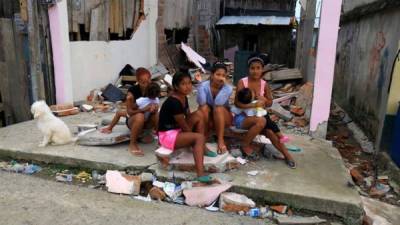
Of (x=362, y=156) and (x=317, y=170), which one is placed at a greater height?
(x=317, y=170)

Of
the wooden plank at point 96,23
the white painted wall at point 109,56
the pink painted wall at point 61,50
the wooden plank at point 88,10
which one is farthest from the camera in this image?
the wooden plank at point 96,23

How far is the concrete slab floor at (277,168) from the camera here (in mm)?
3238

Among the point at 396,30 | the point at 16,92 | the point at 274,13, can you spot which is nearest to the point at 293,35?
the point at 274,13

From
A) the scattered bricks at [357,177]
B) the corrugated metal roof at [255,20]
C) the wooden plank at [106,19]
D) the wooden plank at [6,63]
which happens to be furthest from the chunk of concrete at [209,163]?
the corrugated metal roof at [255,20]

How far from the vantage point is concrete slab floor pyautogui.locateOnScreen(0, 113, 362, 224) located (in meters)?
3.24

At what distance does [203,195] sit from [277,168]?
0.98m

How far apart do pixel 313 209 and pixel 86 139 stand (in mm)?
2858

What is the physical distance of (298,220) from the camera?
10.2ft

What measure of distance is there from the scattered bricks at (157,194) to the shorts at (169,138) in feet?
1.46

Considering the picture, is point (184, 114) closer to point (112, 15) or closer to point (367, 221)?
point (367, 221)

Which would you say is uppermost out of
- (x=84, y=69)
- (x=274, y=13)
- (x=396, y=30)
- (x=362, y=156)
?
(x=274, y=13)

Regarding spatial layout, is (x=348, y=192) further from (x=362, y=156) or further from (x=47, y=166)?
(x=47, y=166)

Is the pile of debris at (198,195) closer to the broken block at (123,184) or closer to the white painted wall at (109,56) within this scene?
the broken block at (123,184)

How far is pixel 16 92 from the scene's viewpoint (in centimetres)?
649
